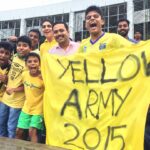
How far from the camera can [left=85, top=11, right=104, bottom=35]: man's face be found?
479 centimetres

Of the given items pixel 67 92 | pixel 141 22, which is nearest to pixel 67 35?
pixel 67 92

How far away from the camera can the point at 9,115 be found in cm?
551

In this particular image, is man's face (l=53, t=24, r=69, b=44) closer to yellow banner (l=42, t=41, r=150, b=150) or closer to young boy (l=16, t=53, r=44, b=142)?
young boy (l=16, t=53, r=44, b=142)

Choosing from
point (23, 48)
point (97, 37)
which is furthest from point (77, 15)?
point (97, 37)

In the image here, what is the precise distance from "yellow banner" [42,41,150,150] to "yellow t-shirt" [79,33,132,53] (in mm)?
234

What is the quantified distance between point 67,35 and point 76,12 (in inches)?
970

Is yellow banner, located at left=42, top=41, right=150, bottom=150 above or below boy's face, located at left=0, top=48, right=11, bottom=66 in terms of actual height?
below

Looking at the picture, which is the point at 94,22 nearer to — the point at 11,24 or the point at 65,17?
the point at 65,17

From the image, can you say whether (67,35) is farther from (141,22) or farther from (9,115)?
(141,22)

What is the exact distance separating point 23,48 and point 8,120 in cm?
103

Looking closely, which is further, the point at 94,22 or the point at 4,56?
the point at 4,56

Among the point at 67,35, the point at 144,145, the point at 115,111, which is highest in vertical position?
the point at 67,35

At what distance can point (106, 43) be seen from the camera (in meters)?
4.64

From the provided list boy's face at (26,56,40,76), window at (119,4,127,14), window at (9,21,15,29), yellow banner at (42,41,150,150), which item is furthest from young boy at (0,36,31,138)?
window at (9,21,15,29)
